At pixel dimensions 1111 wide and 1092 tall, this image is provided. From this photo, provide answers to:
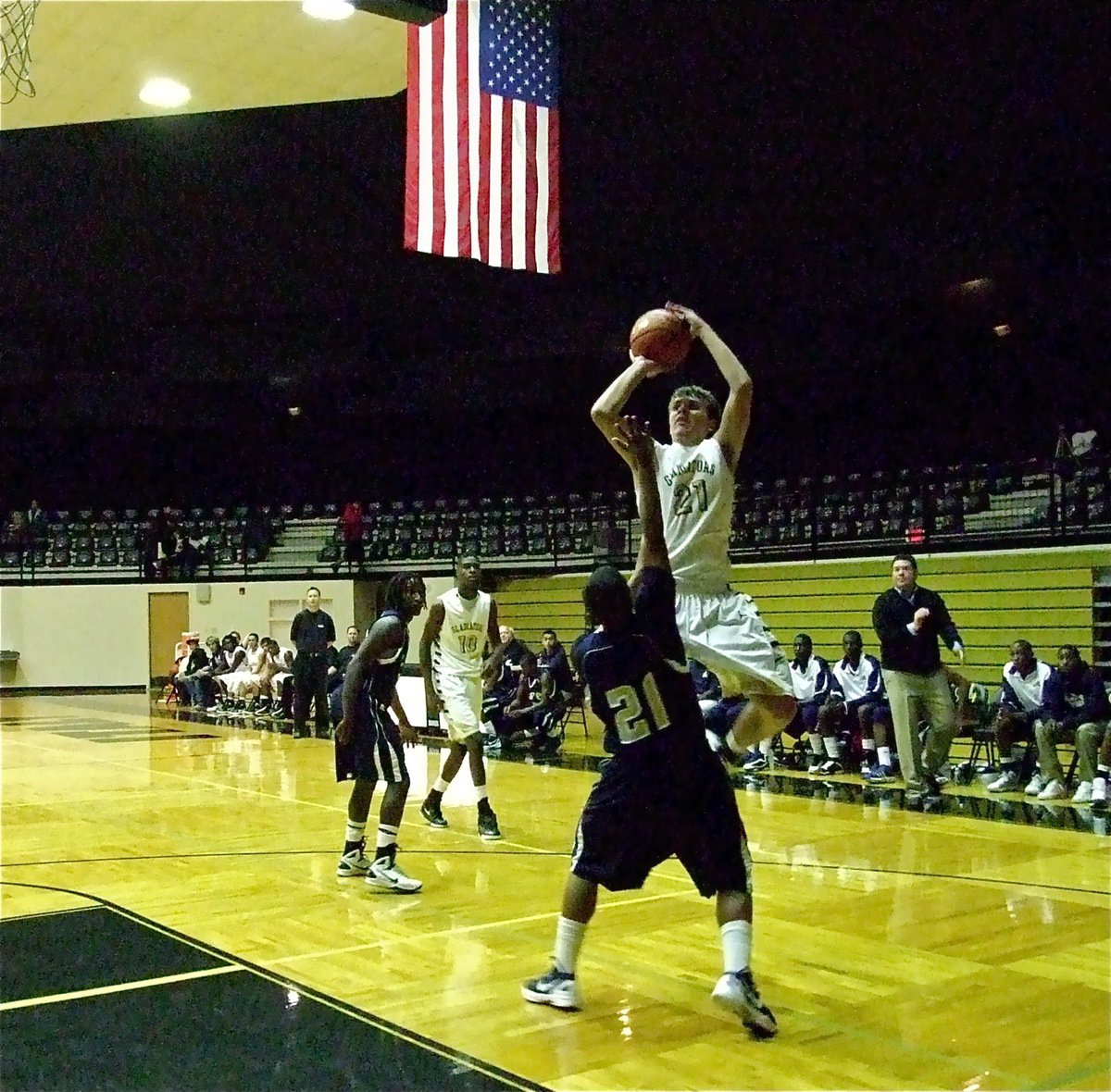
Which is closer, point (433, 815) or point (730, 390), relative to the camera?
point (730, 390)

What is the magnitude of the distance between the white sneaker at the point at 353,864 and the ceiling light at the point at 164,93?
224 inches

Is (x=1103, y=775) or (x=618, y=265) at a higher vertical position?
(x=618, y=265)

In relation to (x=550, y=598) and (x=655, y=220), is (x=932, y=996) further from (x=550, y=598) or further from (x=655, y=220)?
(x=550, y=598)

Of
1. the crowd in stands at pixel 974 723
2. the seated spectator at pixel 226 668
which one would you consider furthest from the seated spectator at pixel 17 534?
the crowd in stands at pixel 974 723

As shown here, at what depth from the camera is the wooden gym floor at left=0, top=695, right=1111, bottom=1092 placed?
3.33 m

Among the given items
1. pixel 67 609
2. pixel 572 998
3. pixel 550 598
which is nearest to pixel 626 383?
pixel 572 998

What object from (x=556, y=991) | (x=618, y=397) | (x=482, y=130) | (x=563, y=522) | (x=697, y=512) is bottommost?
(x=556, y=991)

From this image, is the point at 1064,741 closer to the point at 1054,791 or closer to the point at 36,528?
the point at 1054,791

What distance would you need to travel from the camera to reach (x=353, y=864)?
6.07m

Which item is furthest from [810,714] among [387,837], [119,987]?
[119,987]

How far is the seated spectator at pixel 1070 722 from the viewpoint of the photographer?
28.2ft

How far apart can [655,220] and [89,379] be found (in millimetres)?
13472

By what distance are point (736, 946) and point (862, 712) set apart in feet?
22.6

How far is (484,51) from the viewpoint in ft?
23.6
